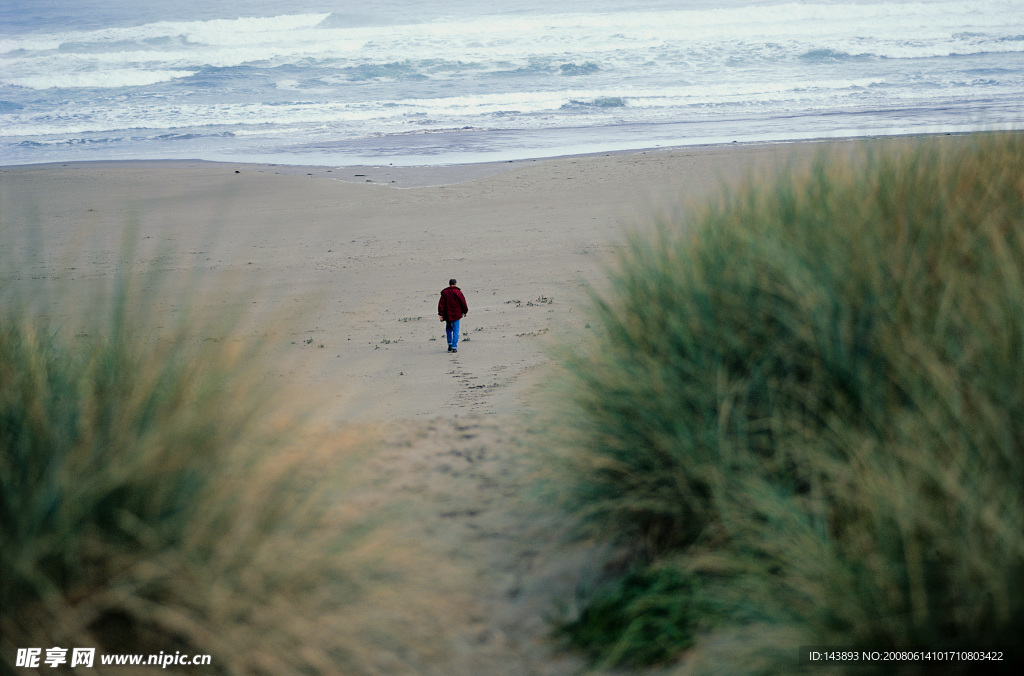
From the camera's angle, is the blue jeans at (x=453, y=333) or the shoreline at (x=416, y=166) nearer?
the blue jeans at (x=453, y=333)

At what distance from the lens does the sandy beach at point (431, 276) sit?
4043 millimetres

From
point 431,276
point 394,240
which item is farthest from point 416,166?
point 431,276

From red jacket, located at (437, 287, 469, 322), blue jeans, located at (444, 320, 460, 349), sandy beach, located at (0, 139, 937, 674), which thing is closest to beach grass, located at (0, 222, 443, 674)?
sandy beach, located at (0, 139, 937, 674)

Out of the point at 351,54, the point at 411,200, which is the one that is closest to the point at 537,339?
the point at 411,200

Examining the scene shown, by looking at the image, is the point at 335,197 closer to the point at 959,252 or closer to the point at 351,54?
the point at 959,252

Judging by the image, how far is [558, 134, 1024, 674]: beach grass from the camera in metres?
2.31

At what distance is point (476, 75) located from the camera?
45625 mm

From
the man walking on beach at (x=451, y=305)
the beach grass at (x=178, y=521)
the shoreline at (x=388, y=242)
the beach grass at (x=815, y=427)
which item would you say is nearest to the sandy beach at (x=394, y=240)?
the shoreline at (x=388, y=242)

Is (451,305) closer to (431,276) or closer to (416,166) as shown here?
(431,276)

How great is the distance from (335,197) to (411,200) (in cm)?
194

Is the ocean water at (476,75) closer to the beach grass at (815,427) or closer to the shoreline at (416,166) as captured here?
the shoreline at (416,166)

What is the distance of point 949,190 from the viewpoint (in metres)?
3.98

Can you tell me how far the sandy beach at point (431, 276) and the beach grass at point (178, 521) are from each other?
1.13ft

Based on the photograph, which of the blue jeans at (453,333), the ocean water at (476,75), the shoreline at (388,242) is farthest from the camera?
the ocean water at (476,75)
